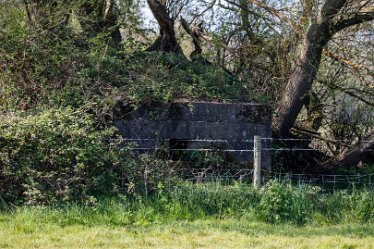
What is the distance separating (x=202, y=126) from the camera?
35.7ft

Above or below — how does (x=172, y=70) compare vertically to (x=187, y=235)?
above

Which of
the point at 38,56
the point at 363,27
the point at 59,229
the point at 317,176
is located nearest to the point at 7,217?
the point at 59,229

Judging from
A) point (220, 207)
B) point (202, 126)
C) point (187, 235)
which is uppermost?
point (202, 126)

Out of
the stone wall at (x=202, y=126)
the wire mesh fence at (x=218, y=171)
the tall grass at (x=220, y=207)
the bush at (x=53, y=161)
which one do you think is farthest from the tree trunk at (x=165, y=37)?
the tall grass at (x=220, y=207)

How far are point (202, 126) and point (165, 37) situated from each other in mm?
3609

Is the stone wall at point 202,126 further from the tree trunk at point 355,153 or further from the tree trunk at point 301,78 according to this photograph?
the tree trunk at point 355,153

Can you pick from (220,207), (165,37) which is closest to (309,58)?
(165,37)

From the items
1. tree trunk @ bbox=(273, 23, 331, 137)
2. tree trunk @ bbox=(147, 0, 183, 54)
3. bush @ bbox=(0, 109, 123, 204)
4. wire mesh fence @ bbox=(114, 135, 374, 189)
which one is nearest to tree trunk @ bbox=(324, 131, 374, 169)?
wire mesh fence @ bbox=(114, 135, 374, 189)

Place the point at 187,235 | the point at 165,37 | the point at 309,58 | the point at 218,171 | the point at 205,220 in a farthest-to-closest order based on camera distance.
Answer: the point at 165,37
the point at 309,58
the point at 218,171
the point at 205,220
the point at 187,235

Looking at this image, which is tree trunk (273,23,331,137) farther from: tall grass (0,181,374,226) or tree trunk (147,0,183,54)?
tall grass (0,181,374,226)

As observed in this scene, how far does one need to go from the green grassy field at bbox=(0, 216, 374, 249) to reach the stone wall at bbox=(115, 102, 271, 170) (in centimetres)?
282

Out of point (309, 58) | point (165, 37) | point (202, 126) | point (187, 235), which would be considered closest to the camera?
point (187, 235)

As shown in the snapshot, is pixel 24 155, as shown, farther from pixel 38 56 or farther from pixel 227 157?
pixel 227 157

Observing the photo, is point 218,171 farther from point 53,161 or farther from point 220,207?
point 53,161
